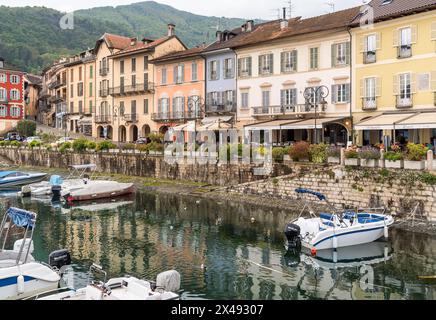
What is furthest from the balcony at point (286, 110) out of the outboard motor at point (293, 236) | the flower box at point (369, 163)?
the outboard motor at point (293, 236)

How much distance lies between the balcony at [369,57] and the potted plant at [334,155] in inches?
350

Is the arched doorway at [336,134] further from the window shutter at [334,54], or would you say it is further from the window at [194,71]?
the window at [194,71]

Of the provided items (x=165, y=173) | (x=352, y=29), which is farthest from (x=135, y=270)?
(x=352, y=29)

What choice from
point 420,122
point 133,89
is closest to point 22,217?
point 420,122

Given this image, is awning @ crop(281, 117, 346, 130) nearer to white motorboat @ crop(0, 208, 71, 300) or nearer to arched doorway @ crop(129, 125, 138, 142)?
white motorboat @ crop(0, 208, 71, 300)

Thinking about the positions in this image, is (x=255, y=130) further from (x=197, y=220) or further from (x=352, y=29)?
(x=197, y=220)

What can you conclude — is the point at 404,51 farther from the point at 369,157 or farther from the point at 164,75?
the point at 164,75

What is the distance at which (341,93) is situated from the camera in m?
34.7

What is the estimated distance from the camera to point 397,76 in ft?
103

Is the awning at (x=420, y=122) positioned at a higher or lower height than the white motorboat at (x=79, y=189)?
higher

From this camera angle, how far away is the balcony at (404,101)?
Answer: 3058cm

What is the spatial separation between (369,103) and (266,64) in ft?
32.9

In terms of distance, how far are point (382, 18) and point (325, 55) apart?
518 centimetres

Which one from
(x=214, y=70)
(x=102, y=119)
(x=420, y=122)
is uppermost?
(x=214, y=70)
